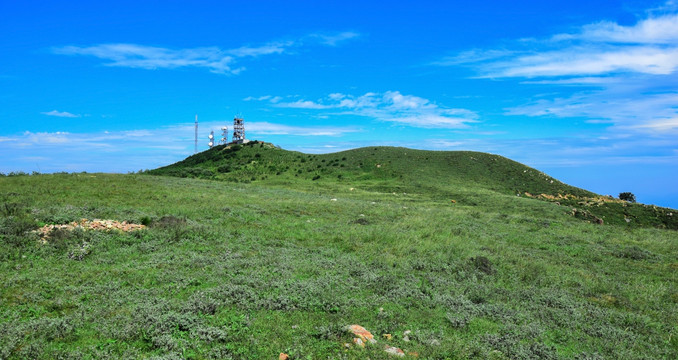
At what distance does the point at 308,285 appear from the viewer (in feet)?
35.1

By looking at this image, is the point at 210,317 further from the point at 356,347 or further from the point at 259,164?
the point at 259,164

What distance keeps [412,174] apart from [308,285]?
52.5 metres

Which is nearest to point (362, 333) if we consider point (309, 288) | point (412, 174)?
point (309, 288)

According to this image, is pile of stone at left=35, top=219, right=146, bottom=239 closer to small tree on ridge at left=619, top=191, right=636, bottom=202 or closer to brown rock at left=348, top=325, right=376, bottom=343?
brown rock at left=348, top=325, right=376, bottom=343

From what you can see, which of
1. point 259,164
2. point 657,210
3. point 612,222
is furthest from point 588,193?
point 259,164

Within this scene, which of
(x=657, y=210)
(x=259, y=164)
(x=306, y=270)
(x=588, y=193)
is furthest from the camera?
(x=259, y=164)

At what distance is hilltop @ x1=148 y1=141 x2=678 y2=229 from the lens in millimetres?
44438

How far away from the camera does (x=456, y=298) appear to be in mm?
10672

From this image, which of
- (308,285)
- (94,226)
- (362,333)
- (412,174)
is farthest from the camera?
(412,174)

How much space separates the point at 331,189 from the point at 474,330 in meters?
38.7

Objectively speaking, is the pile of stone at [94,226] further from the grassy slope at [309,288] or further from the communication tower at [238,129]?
the communication tower at [238,129]

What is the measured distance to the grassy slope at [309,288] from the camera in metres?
7.70

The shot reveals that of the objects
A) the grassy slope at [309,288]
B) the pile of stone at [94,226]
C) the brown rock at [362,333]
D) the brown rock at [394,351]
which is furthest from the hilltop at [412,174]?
the brown rock at [394,351]

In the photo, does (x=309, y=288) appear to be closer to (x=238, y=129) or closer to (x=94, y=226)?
(x=94, y=226)
